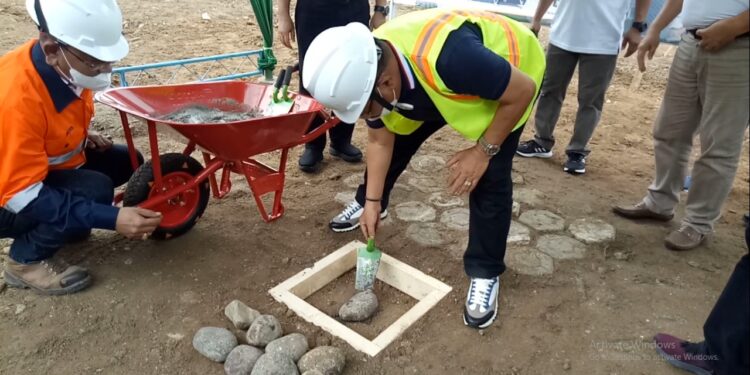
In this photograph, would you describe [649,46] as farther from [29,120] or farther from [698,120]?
[29,120]

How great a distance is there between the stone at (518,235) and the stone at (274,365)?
59.7 inches

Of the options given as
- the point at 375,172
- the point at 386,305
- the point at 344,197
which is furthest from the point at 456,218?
the point at 375,172

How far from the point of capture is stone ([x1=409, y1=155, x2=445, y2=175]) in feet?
13.1

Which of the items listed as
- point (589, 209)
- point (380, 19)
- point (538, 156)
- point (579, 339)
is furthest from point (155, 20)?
point (579, 339)

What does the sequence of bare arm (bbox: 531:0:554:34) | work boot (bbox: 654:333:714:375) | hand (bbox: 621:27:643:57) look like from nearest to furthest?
work boot (bbox: 654:333:714:375) < hand (bbox: 621:27:643:57) < bare arm (bbox: 531:0:554:34)

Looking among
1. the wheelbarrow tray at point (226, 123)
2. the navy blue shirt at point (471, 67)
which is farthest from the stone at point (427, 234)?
the navy blue shirt at point (471, 67)

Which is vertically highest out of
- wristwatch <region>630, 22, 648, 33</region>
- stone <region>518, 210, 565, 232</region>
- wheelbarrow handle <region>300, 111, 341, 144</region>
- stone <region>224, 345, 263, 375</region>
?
wristwatch <region>630, 22, 648, 33</region>

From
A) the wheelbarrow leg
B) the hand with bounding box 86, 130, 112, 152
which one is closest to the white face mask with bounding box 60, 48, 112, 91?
the hand with bounding box 86, 130, 112, 152

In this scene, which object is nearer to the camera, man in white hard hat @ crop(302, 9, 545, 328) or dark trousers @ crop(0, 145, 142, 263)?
man in white hard hat @ crop(302, 9, 545, 328)

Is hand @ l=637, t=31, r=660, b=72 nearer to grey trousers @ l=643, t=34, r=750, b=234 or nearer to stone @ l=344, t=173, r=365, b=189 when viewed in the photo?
grey trousers @ l=643, t=34, r=750, b=234

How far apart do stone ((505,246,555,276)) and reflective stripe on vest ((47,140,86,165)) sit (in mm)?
2168

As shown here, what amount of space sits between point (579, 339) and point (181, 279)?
1844 mm

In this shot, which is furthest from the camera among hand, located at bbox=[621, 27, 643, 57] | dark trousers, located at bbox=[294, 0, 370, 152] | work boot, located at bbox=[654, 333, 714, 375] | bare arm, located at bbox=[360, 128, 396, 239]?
hand, located at bbox=[621, 27, 643, 57]

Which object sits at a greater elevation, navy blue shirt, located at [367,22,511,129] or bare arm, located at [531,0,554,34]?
navy blue shirt, located at [367,22,511,129]
